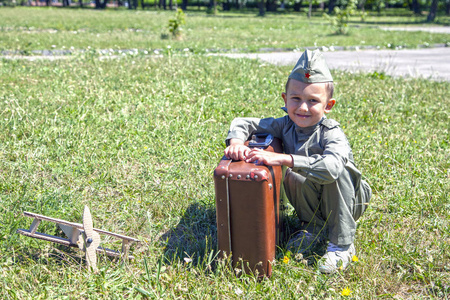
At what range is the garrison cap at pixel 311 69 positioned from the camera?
218 cm

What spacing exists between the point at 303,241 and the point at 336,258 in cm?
24

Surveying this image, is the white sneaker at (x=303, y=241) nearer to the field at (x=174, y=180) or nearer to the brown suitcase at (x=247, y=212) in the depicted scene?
the field at (x=174, y=180)

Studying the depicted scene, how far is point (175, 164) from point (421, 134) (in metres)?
2.53

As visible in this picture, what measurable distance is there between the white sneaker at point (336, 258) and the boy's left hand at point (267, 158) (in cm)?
61

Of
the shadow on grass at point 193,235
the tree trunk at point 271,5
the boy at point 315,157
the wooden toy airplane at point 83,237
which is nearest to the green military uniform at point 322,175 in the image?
the boy at point 315,157

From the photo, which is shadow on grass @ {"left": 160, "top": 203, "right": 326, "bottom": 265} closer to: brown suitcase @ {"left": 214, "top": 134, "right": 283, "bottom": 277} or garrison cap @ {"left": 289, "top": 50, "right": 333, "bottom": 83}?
brown suitcase @ {"left": 214, "top": 134, "right": 283, "bottom": 277}

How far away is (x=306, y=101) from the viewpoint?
7.46 ft

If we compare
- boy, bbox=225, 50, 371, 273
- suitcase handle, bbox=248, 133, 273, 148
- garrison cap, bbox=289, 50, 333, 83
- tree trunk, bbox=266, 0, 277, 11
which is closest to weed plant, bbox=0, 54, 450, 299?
boy, bbox=225, 50, 371, 273

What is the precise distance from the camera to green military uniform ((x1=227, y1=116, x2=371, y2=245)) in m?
2.11

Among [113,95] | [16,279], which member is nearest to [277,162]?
[16,279]

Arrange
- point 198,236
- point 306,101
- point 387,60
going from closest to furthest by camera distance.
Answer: point 306,101 → point 198,236 → point 387,60

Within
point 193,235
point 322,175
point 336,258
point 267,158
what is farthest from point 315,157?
point 193,235

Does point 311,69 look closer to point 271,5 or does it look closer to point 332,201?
point 332,201

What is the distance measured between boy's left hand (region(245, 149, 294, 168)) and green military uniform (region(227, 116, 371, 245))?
1.8 inches
